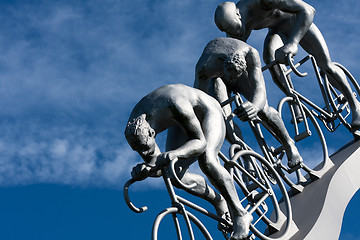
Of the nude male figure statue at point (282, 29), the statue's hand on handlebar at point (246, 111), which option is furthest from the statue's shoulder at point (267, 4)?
the statue's hand on handlebar at point (246, 111)

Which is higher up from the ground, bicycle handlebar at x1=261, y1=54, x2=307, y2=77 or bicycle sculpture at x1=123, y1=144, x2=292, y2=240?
bicycle handlebar at x1=261, y1=54, x2=307, y2=77

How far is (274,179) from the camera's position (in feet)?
41.3

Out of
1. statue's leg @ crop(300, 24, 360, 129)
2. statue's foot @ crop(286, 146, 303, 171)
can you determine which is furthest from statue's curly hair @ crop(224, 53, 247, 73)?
statue's leg @ crop(300, 24, 360, 129)

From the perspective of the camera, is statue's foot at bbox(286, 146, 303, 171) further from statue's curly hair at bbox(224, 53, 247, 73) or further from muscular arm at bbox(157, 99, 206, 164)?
muscular arm at bbox(157, 99, 206, 164)

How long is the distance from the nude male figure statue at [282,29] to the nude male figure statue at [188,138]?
103 inches

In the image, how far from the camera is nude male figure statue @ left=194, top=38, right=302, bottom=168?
40.6ft

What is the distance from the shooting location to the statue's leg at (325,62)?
1553 centimetres

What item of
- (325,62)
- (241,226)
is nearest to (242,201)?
(241,226)

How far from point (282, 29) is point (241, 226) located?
5.08 meters

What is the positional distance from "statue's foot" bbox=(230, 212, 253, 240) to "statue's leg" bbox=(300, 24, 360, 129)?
5.19 meters

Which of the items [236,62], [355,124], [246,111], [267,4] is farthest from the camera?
[355,124]

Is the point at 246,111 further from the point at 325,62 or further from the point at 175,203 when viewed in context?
the point at 325,62

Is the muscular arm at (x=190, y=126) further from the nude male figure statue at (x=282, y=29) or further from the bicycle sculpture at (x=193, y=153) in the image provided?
the nude male figure statue at (x=282, y=29)

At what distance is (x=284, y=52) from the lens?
14.4m
